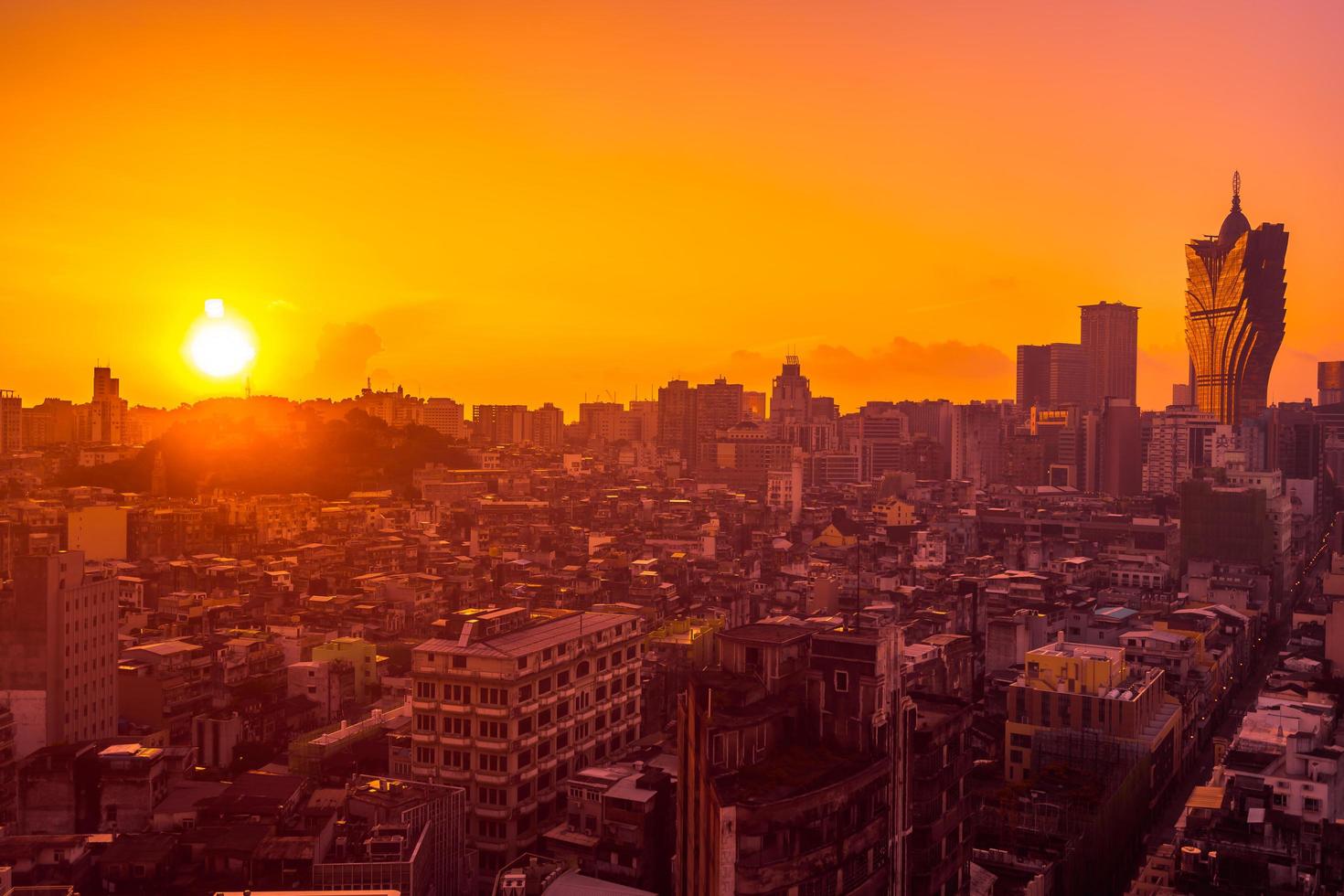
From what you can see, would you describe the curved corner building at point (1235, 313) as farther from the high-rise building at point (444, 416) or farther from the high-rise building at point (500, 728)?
the high-rise building at point (500, 728)

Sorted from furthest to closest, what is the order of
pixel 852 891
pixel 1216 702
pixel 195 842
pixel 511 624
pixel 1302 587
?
1. pixel 1302 587
2. pixel 1216 702
3. pixel 511 624
4. pixel 195 842
5. pixel 852 891

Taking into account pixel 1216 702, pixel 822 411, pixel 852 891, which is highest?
pixel 822 411

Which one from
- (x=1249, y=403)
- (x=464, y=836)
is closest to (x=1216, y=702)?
(x=464, y=836)

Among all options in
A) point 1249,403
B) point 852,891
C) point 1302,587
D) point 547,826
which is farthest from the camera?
point 1249,403

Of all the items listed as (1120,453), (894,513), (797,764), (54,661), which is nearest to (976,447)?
(1120,453)

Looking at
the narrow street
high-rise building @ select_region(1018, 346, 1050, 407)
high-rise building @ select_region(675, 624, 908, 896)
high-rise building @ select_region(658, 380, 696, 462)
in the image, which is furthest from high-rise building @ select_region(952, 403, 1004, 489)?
high-rise building @ select_region(675, 624, 908, 896)

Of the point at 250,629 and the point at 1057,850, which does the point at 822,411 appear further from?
the point at 1057,850

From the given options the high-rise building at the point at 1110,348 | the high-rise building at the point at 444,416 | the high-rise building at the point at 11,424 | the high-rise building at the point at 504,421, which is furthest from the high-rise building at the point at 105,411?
the high-rise building at the point at 1110,348

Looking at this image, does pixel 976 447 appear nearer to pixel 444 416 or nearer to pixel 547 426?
pixel 547 426
